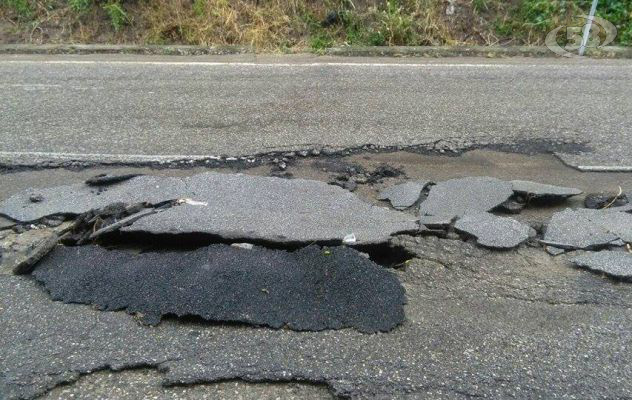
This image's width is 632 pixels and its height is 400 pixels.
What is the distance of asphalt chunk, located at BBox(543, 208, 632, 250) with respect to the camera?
3703mm

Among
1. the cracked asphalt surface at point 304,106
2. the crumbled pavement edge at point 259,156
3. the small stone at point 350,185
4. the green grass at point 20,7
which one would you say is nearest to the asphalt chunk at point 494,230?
the small stone at point 350,185

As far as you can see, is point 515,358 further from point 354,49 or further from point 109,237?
point 354,49

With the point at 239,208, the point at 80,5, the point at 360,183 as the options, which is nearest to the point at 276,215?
the point at 239,208

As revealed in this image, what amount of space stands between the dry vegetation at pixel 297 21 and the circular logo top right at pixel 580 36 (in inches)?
6.3

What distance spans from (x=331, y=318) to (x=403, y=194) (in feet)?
5.52

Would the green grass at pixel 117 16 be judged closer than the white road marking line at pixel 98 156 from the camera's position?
No

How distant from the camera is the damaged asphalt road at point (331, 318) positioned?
8.52 ft

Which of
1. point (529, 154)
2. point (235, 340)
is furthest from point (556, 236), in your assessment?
point (235, 340)

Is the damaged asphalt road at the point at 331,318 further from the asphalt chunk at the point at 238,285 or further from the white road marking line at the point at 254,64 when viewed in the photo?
the white road marking line at the point at 254,64

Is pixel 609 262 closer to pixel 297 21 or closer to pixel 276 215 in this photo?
pixel 276 215

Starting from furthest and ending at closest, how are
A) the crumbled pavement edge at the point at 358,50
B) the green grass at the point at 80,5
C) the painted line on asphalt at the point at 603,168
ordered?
A: 1. the green grass at the point at 80,5
2. the crumbled pavement edge at the point at 358,50
3. the painted line on asphalt at the point at 603,168

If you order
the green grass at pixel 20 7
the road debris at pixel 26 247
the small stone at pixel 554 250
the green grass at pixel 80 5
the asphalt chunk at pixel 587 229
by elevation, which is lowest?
the road debris at pixel 26 247

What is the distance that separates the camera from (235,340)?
2840 millimetres

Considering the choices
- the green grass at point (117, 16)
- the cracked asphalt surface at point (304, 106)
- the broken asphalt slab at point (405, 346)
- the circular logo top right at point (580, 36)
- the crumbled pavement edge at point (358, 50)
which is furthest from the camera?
the green grass at point (117, 16)
